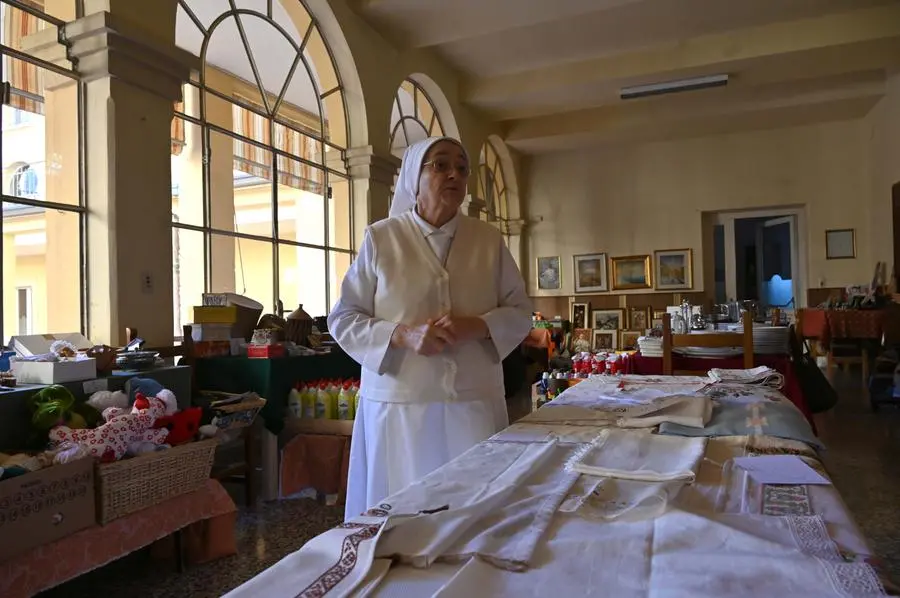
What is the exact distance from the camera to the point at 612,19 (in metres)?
6.66

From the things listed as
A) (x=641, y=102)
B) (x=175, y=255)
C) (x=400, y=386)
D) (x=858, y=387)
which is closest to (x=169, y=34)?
(x=175, y=255)

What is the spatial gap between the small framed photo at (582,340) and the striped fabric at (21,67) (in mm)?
7027

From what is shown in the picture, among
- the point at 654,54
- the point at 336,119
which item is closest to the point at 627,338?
the point at 654,54

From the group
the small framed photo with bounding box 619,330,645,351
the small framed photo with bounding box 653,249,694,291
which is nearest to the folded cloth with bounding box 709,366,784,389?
the small framed photo with bounding box 619,330,645,351

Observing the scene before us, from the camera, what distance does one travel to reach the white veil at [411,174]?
6.01 ft

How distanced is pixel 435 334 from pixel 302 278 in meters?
4.60

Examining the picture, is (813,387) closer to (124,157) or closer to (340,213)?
(124,157)

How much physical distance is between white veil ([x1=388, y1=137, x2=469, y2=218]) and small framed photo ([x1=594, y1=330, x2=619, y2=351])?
900 centimetres

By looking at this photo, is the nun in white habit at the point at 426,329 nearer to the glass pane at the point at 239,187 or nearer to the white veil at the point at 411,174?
the white veil at the point at 411,174

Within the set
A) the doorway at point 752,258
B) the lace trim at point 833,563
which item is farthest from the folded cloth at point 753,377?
the doorway at point 752,258

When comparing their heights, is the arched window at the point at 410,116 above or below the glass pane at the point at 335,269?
above

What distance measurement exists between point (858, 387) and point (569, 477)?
8068 mm

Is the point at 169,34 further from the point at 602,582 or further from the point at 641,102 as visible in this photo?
the point at 641,102

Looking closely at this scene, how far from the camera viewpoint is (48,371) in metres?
2.63
